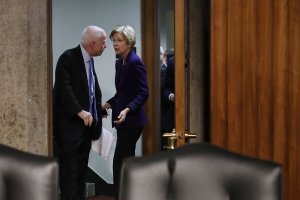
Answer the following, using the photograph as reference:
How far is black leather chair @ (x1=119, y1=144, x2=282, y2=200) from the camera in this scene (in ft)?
3.82

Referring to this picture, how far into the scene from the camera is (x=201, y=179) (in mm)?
1185

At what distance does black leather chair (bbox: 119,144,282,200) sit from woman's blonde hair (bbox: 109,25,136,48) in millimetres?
3403

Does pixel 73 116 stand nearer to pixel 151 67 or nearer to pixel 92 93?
pixel 92 93

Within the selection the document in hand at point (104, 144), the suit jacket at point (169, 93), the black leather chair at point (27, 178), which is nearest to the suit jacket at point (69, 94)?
the document in hand at point (104, 144)

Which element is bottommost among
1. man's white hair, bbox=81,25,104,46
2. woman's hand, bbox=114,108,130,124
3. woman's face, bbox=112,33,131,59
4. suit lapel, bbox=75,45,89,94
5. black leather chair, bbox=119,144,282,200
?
woman's hand, bbox=114,108,130,124

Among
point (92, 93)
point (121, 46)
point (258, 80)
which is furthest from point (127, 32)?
point (258, 80)

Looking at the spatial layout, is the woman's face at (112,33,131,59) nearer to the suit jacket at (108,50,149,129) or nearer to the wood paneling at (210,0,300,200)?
the suit jacket at (108,50,149,129)

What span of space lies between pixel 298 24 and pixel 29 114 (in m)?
1.46

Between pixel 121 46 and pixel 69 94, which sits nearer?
pixel 69 94

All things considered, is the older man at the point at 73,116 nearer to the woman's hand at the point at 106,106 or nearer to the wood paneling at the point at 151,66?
the woman's hand at the point at 106,106

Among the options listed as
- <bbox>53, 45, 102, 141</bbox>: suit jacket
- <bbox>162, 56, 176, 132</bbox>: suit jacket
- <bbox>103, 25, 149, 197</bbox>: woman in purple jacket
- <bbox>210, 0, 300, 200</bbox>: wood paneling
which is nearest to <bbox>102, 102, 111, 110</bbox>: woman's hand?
<bbox>103, 25, 149, 197</bbox>: woman in purple jacket

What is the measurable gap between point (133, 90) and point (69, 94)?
638 millimetres

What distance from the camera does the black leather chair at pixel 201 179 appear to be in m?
1.17

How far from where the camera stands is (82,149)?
421 cm
